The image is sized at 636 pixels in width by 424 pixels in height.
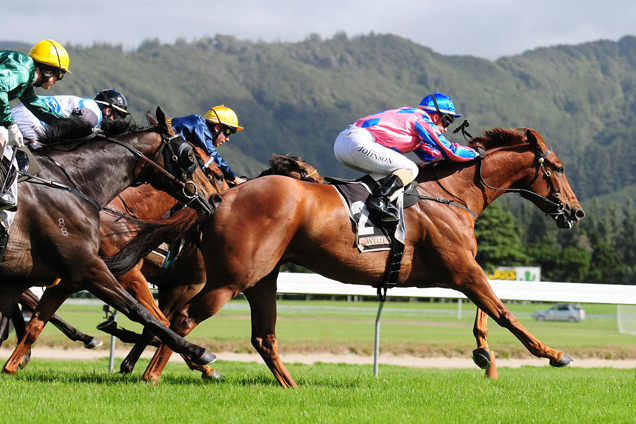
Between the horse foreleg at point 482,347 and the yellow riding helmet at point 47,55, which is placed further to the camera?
the horse foreleg at point 482,347

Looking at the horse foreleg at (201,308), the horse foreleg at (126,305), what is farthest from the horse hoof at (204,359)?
the horse foreleg at (201,308)

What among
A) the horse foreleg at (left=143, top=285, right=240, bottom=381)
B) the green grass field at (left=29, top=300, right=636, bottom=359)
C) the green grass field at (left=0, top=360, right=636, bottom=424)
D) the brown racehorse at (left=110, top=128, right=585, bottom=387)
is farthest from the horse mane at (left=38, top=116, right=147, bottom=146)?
the green grass field at (left=29, top=300, right=636, bottom=359)

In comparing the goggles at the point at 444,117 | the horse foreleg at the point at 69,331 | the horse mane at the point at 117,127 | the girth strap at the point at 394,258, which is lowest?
the horse foreleg at the point at 69,331

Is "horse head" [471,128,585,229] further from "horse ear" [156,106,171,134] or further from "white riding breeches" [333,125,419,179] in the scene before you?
"horse ear" [156,106,171,134]

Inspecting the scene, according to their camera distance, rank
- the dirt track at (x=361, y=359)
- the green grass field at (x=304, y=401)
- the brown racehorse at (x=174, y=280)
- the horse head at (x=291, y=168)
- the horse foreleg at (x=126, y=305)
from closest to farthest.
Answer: the green grass field at (x=304, y=401), the horse foreleg at (x=126, y=305), the brown racehorse at (x=174, y=280), the horse head at (x=291, y=168), the dirt track at (x=361, y=359)

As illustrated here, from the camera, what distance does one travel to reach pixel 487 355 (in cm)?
701

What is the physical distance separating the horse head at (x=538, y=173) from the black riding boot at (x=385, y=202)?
1.30 metres

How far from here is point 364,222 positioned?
6496 mm

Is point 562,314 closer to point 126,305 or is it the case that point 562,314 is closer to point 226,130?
point 226,130

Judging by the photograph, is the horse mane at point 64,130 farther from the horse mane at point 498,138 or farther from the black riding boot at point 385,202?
the horse mane at point 498,138

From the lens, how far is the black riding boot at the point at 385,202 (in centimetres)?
651

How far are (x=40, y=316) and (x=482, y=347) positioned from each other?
368cm

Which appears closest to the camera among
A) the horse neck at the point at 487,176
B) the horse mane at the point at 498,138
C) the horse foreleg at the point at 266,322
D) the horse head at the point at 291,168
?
the horse foreleg at the point at 266,322

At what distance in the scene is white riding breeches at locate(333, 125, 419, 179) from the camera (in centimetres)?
683
